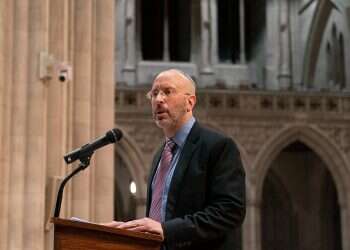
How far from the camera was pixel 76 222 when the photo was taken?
8.00 feet

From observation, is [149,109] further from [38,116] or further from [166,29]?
[38,116]

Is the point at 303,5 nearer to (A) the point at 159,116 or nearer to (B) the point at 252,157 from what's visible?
(B) the point at 252,157

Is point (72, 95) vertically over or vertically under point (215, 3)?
under

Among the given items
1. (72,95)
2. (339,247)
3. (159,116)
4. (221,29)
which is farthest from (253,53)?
(159,116)

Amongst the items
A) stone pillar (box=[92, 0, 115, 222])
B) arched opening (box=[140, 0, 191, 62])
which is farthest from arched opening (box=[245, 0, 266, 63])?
stone pillar (box=[92, 0, 115, 222])

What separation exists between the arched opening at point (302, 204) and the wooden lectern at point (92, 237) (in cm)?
1835

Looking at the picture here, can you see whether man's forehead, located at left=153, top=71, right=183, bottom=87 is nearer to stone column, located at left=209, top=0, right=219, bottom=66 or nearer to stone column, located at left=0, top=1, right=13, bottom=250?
stone column, located at left=0, top=1, right=13, bottom=250

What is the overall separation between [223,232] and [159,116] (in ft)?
1.44

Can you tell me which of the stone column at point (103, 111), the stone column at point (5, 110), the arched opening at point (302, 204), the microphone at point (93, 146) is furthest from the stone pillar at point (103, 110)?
the arched opening at point (302, 204)

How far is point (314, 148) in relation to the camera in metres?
18.5

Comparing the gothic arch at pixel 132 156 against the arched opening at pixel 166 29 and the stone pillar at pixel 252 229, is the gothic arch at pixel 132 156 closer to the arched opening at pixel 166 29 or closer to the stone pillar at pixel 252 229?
the stone pillar at pixel 252 229

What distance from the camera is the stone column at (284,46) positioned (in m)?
22.4

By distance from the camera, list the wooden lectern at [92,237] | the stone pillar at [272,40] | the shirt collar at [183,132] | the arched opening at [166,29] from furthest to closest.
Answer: the arched opening at [166,29]
the stone pillar at [272,40]
the shirt collar at [183,132]
the wooden lectern at [92,237]

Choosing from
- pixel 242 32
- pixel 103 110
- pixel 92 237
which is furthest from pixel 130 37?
pixel 92 237
